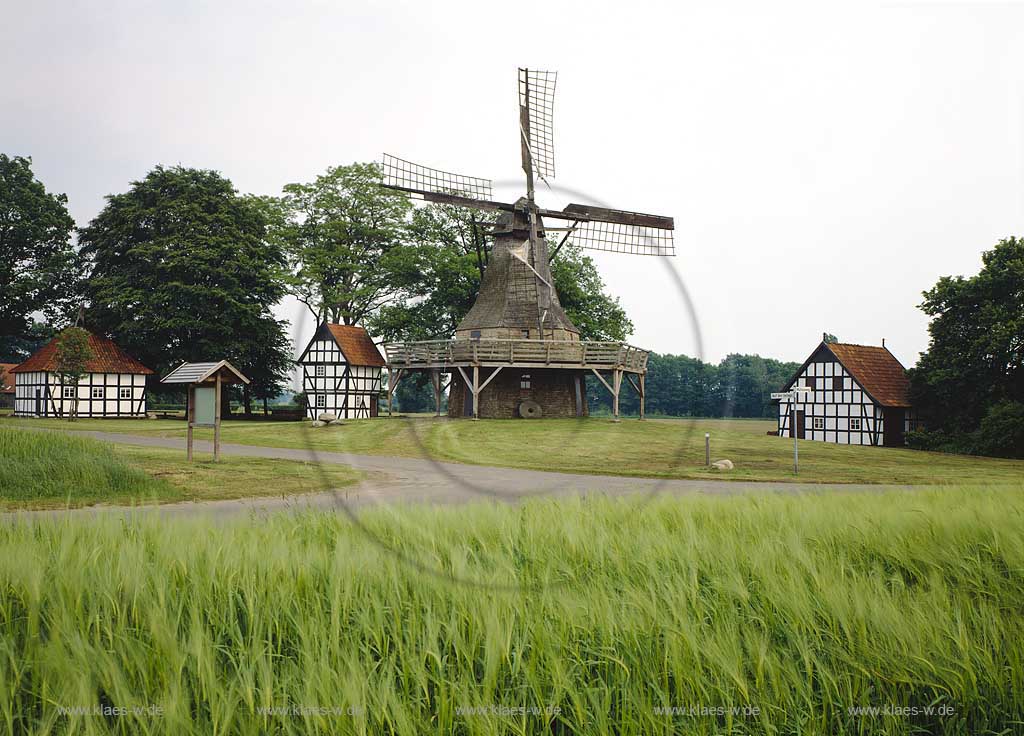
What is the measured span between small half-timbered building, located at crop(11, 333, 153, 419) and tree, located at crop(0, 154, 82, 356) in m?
3.40

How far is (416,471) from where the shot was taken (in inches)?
648

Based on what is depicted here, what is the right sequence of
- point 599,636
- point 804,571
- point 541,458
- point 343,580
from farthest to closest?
point 541,458
point 804,571
point 343,580
point 599,636

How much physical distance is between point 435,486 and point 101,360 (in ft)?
112

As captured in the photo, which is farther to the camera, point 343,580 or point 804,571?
point 804,571

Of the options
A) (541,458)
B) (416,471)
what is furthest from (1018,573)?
(541,458)

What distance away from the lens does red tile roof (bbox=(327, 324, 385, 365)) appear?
3941 centimetres

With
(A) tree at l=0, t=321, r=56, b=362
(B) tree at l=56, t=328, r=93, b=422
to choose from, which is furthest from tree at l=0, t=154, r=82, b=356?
(B) tree at l=56, t=328, r=93, b=422

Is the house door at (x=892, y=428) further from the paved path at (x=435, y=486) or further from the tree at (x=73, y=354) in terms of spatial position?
the tree at (x=73, y=354)

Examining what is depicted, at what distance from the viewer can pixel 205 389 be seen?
17.3 metres

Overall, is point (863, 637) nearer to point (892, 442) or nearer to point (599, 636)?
point (599, 636)

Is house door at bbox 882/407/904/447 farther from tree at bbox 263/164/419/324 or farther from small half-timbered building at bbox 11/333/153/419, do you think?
small half-timbered building at bbox 11/333/153/419

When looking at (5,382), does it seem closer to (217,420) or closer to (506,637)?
(217,420)

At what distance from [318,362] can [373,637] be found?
→ 37433mm

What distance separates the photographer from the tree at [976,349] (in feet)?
88.5
